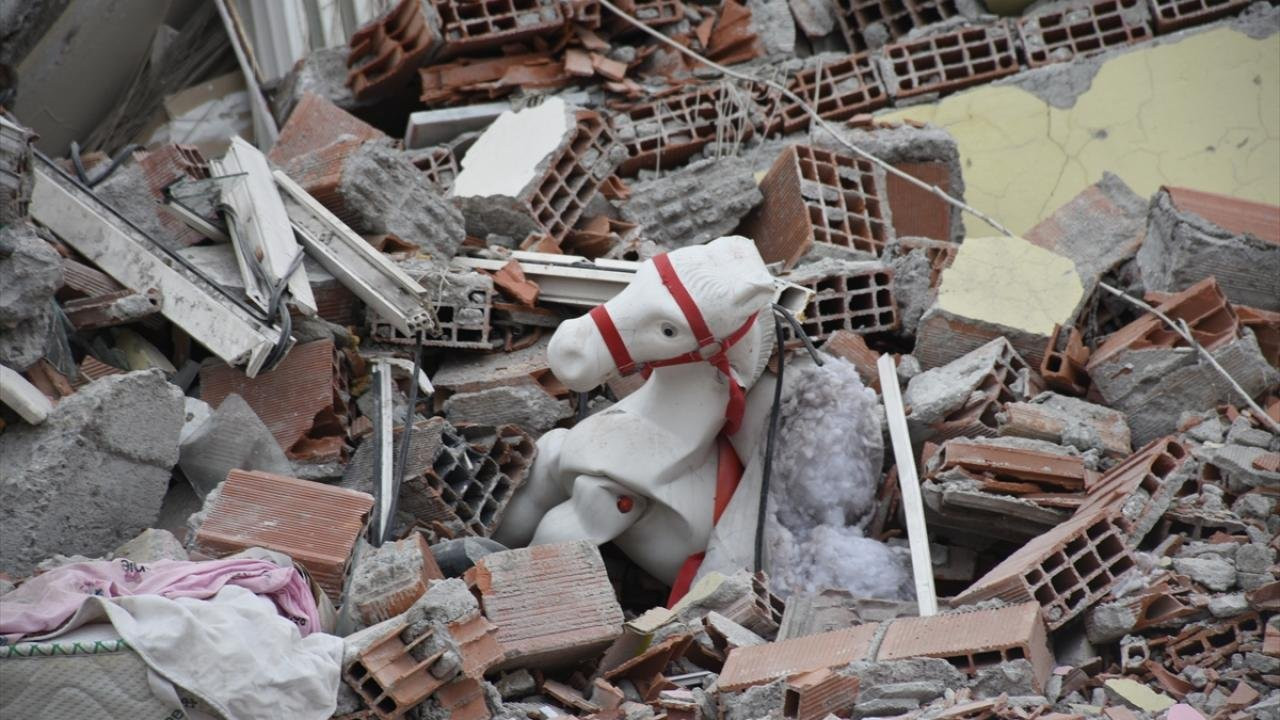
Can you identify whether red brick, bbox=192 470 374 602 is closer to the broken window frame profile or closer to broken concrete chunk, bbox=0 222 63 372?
broken concrete chunk, bbox=0 222 63 372

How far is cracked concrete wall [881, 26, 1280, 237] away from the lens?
9.30 m

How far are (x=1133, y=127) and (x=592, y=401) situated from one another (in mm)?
3287

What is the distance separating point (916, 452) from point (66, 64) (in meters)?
4.92

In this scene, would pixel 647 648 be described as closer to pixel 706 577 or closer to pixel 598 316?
pixel 706 577

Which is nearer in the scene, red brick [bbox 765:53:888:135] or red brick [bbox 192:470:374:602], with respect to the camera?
red brick [bbox 192:470:374:602]

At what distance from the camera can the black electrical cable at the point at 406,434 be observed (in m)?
6.82

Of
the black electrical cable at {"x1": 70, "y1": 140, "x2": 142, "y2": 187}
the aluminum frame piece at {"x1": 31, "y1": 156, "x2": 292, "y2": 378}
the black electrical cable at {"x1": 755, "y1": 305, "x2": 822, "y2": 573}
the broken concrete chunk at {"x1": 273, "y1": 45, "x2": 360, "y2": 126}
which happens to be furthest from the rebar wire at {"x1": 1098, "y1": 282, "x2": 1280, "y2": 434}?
the black electrical cable at {"x1": 70, "y1": 140, "x2": 142, "y2": 187}

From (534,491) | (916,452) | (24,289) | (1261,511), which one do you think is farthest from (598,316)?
(1261,511)

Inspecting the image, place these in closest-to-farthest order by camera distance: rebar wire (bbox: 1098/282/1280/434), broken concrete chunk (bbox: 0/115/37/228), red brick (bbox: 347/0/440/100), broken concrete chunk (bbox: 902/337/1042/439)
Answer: broken concrete chunk (bbox: 0/115/37/228) → rebar wire (bbox: 1098/282/1280/434) → broken concrete chunk (bbox: 902/337/1042/439) → red brick (bbox: 347/0/440/100)

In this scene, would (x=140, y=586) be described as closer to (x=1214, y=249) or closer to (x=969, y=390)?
(x=969, y=390)

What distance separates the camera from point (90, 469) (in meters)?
6.25

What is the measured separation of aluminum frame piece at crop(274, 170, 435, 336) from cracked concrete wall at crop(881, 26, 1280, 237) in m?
2.91

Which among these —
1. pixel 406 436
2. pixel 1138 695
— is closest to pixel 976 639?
pixel 1138 695

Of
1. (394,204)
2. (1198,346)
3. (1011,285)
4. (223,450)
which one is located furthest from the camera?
(394,204)
